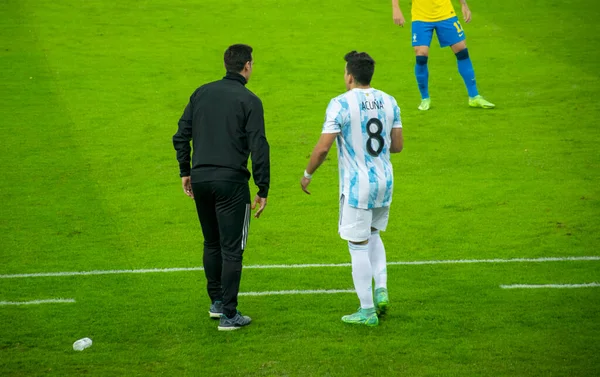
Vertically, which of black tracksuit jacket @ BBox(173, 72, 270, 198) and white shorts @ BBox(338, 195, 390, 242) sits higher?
black tracksuit jacket @ BBox(173, 72, 270, 198)

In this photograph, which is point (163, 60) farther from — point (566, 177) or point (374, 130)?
point (374, 130)

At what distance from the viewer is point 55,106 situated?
1551 centimetres

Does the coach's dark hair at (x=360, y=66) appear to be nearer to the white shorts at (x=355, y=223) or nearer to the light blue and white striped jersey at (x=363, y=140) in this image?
the light blue and white striped jersey at (x=363, y=140)

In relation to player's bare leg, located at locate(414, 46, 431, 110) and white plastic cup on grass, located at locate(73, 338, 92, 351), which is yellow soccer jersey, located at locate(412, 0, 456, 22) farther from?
white plastic cup on grass, located at locate(73, 338, 92, 351)

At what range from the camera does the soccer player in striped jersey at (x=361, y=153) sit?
22.9 feet

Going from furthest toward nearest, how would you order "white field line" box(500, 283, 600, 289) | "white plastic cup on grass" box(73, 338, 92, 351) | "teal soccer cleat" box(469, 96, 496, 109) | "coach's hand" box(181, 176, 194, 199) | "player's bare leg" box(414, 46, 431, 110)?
"teal soccer cleat" box(469, 96, 496, 109) < "player's bare leg" box(414, 46, 431, 110) < "white field line" box(500, 283, 600, 289) < "coach's hand" box(181, 176, 194, 199) < "white plastic cup on grass" box(73, 338, 92, 351)

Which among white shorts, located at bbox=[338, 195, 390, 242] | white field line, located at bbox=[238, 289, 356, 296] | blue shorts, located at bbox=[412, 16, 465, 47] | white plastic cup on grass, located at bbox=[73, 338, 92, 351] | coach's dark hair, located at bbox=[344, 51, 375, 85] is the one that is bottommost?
white field line, located at bbox=[238, 289, 356, 296]

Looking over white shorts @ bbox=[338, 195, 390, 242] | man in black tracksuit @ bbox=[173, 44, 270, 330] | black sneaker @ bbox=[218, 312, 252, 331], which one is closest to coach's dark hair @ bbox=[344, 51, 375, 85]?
man in black tracksuit @ bbox=[173, 44, 270, 330]

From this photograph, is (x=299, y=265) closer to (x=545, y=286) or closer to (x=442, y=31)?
(x=545, y=286)

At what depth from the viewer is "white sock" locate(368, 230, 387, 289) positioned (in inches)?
294

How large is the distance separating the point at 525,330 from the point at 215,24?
49.6 feet

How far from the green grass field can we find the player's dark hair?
2156 millimetres

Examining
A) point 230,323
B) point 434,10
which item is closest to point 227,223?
point 230,323

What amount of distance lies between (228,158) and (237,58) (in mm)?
839
